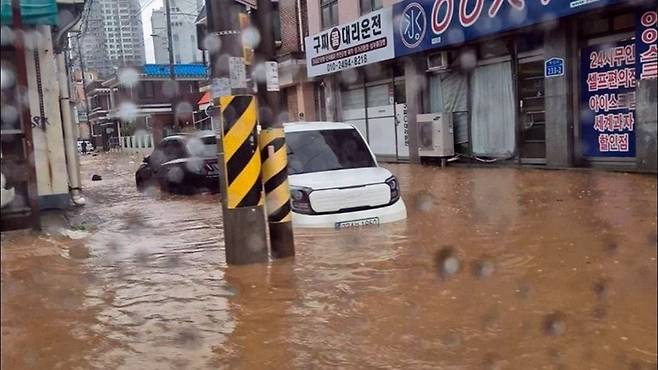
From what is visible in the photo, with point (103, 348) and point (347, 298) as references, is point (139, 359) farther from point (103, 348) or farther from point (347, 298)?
point (347, 298)

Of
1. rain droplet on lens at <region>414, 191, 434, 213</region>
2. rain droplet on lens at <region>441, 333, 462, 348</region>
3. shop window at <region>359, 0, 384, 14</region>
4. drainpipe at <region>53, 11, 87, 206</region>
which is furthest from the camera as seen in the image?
shop window at <region>359, 0, 384, 14</region>

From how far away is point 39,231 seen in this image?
6.20 ft

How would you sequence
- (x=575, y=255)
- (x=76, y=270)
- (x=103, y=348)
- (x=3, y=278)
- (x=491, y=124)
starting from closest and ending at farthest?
(x=3, y=278)
(x=103, y=348)
(x=76, y=270)
(x=575, y=255)
(x=491, y=124)

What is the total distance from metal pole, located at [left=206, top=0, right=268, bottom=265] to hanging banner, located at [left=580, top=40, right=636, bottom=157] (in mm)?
2885

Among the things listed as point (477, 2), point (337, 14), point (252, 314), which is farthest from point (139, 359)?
point (337, 14)

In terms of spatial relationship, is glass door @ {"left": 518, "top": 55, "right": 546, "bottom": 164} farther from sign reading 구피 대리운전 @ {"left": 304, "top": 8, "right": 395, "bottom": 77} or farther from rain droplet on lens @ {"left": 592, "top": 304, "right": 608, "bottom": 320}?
rain droplet on lens @ {"left": 592, "top": 304, "right": 608, "bottom": 320}

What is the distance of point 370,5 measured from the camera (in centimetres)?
1357

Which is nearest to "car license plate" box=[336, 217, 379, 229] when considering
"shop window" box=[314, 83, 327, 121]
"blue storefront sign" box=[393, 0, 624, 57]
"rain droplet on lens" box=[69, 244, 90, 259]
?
"rain droplet on lens" box=[69, 244, 90, 259]

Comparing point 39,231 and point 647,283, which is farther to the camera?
point 647,283

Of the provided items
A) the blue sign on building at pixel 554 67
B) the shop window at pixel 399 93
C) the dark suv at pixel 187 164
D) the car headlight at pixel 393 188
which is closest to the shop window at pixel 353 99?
the shop window at pixel 399 93

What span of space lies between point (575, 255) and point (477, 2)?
636 centimetres

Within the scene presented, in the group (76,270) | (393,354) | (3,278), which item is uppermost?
(3,278)

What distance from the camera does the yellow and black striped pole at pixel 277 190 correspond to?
14.5 feet

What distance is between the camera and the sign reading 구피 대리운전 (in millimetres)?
12570
